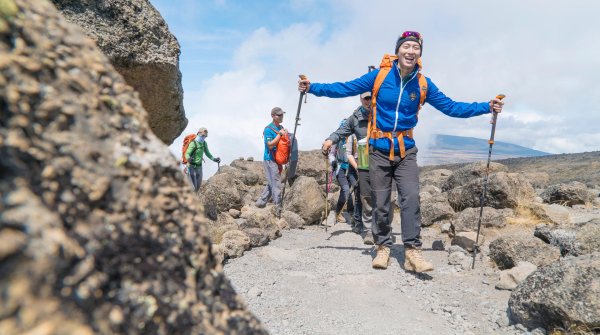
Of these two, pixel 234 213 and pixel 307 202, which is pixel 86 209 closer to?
pixel 307 202

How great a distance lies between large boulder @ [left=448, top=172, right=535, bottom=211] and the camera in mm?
9750

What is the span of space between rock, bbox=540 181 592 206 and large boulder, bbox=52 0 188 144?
12.2 m

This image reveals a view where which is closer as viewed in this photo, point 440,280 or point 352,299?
point 352,299

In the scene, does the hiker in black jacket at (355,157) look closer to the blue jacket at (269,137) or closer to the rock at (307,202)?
the rock at (307,202)

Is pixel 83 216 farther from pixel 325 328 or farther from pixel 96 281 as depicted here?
pixel 325 328

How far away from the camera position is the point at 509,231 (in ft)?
27.0

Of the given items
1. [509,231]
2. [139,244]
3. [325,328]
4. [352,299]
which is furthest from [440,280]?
[139,244]

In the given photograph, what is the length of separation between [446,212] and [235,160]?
2244cm

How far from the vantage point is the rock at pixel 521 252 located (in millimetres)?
5797

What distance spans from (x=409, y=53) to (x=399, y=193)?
2.19 metres

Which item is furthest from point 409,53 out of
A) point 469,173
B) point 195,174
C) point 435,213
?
point 469,173

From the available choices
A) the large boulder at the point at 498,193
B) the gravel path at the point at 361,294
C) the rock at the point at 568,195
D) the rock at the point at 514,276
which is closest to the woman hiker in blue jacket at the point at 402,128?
the gravel path at the point at 361,294

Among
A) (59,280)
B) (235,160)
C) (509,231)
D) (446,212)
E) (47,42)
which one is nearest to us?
(59,280)

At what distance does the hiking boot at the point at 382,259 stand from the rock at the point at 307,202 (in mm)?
4624
